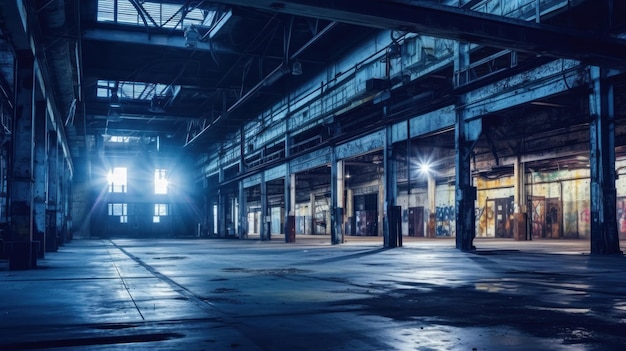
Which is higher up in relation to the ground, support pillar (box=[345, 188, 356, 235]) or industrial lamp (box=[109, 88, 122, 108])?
industrial lamp (box=[109, 88, 122, 108])

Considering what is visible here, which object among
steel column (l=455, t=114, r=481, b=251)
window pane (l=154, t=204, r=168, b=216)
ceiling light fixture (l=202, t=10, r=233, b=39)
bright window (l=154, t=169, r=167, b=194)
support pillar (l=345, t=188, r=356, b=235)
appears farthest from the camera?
window pane (l=154, t=204, r=168, b=216)

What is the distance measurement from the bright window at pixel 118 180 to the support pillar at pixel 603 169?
41281 mm

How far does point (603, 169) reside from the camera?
44.8 ft

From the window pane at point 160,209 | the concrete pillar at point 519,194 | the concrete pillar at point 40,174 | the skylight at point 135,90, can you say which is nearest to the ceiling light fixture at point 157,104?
the skylight at point 135,90

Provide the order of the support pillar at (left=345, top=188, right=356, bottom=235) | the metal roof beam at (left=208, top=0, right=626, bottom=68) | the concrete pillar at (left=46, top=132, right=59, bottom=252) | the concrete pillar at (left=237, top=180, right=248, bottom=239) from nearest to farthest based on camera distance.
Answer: the metal roof beam at (left=208, top=0, right=626, bottom=68) → the concrete pillar at (left=46, top=132, right=59, bottom=252) → the concrete pillar at (left=237, top=180, right=248, bottom=239) → the support pillar at (left=345, top=188, right=356, bottom=235)

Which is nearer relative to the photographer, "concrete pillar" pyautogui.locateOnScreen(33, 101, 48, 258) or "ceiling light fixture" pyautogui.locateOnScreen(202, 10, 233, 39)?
"concrete pillar" pyautogui.locateOnScreen(33, 101, 48, 258)

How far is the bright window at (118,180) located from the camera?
1889 inches

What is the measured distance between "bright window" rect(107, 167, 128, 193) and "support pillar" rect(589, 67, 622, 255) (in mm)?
41281

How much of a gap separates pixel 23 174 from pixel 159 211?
125 feet

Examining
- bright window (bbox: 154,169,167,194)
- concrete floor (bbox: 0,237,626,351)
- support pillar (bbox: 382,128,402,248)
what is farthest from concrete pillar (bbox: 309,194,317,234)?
concrete floor (bbox: 0,237,626,351)

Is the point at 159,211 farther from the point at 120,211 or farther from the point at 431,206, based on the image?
the point at 431,206

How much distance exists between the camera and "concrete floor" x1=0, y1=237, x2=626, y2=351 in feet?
12.7

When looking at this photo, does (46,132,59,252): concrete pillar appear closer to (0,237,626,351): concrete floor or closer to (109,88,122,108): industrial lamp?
(109,88,122,108): industrial lamp

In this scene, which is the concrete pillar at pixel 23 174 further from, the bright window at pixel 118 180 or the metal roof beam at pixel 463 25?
the bright window at pixel 118 180
